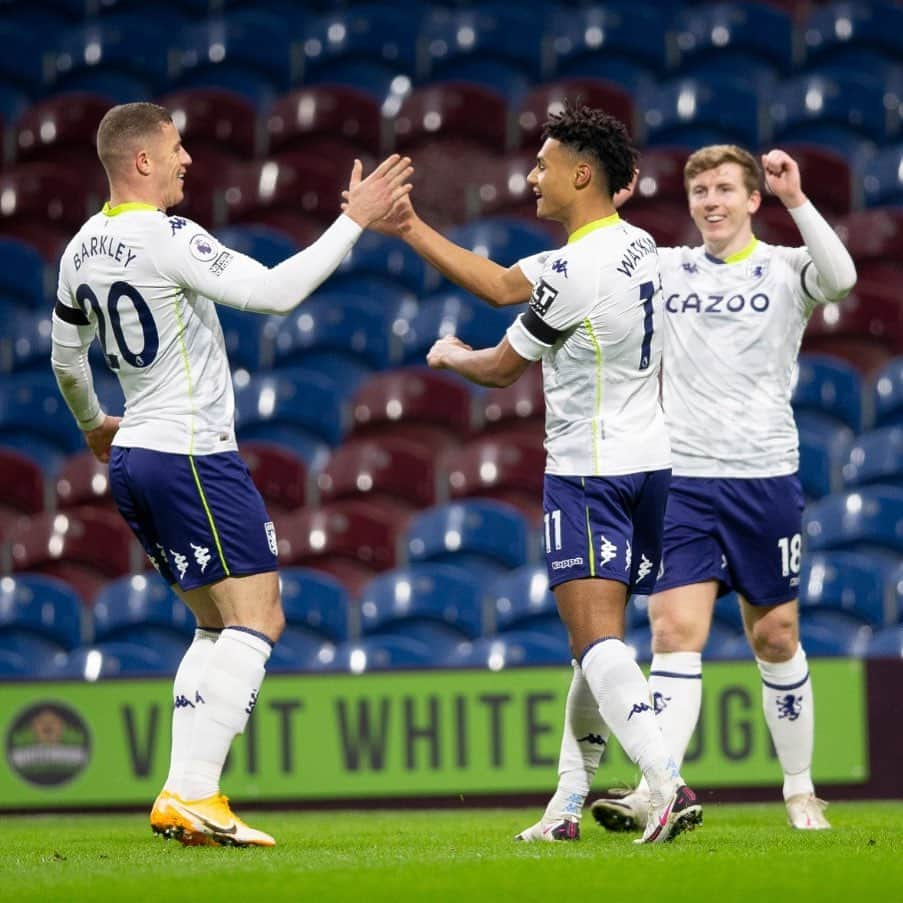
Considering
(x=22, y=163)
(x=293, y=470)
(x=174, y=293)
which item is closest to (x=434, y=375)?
(x=293, y=470)

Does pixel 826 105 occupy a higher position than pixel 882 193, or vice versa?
pixel 826 105

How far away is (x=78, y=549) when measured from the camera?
28.7 feet

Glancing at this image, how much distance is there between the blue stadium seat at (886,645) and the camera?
712cm

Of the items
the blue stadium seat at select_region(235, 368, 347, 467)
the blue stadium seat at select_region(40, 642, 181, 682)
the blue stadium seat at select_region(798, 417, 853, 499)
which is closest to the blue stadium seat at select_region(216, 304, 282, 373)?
the blue stadium seat at select_region(235, 368, 347, 467)

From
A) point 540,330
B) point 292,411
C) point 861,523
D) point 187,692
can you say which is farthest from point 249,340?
point 540,330

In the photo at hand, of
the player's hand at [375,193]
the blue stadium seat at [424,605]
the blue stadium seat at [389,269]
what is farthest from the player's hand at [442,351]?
the blue stadium seat at [389,269]

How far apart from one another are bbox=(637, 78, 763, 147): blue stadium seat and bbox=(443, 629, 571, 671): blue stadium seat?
423cm

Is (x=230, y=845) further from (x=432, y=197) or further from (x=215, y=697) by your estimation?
(x=432, y=197)

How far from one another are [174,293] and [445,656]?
348cm

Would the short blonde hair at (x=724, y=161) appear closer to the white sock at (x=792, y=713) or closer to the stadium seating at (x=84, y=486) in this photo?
the white sock at (x=792, y=713)

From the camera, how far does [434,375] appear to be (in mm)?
9289

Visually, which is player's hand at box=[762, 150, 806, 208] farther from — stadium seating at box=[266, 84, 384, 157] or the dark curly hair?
stadium seating at box=[266, 84, 384, 157]

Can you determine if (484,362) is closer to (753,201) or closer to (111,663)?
(753,201)

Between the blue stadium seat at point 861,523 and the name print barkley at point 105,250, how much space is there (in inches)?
179
